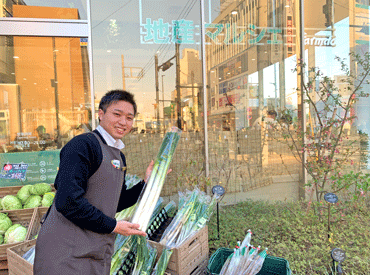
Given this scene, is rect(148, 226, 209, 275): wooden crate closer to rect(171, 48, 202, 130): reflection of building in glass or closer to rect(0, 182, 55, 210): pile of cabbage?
rect(0, 182, 55, 210): pile of cabbage

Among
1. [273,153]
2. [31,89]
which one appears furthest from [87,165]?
[273,153]

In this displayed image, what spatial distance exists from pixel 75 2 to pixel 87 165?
13.1 ft

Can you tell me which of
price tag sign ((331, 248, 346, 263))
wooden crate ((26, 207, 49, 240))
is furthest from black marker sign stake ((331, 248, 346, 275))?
wooden crate ((26, 207, 49, 240))

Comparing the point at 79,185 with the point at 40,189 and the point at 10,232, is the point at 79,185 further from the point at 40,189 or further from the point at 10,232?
the point at 40,189

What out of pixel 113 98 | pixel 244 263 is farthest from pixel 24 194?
pixel 244 263

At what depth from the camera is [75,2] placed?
4.26 m

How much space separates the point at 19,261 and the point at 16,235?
0.66m

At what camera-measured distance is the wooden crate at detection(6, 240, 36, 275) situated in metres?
2.07

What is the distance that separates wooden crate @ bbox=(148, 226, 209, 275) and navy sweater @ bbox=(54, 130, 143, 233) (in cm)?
97

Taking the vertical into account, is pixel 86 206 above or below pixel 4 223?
above

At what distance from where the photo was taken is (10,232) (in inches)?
108

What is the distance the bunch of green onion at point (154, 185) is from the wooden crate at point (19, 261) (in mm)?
1080

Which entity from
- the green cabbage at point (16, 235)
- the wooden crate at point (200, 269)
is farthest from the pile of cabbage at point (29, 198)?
the wooden crate at point (200, 269)

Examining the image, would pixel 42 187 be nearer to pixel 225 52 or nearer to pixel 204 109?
pixel 204 109
